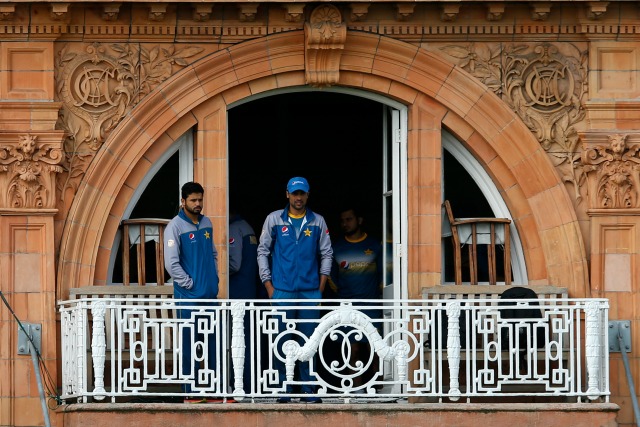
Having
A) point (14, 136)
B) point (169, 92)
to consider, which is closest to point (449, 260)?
point (169, 92)

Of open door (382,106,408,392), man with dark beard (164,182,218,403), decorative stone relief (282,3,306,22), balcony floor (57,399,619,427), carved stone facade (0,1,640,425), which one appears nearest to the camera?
balcony floor (57,399,619,427)

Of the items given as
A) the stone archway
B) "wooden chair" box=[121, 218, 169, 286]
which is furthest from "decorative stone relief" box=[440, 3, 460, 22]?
"wooden chair" box=[121, 218, 169, 286]

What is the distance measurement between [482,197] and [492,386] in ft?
6.30

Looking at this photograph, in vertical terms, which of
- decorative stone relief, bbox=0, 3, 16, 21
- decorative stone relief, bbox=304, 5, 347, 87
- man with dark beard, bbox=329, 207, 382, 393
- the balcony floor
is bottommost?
the balcony floor

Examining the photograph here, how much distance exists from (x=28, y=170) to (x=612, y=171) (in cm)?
544

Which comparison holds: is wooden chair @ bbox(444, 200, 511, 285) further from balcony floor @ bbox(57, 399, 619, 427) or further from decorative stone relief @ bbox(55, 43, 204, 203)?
decorative stone relief @ bbox(55, 43, 204, 203)

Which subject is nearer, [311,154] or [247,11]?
[247,11]

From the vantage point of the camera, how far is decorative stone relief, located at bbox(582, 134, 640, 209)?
17.1 metres

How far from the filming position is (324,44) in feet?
56.3

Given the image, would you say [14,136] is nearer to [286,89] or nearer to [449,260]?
[286,89]

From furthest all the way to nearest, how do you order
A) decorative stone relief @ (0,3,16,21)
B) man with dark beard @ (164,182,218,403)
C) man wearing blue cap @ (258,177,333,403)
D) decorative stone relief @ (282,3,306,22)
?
decorative stone relief @ (282,3,306,22), decorative stone relief @ (0,3,16,21), man wearing blue cap @ (258,177,333,403), man with dark beard @ (164,182,218,403)

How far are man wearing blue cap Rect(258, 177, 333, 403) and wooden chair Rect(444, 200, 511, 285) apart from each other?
4.33 feet

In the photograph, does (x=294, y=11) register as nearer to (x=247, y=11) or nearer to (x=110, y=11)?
(x=247, y=11)

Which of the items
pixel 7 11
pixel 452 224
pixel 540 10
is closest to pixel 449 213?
pixel 452 224
